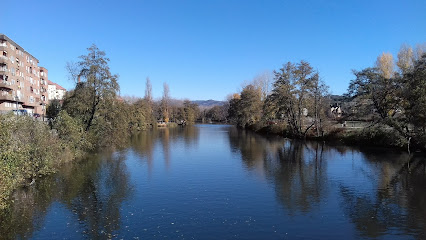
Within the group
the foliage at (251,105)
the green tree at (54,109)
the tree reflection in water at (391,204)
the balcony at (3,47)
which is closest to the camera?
the tree reflection in water at (391,204)

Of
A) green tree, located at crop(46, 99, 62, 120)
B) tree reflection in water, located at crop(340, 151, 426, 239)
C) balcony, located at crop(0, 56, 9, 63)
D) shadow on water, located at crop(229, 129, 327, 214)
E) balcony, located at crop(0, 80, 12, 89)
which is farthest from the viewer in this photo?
balcony, located at crop(0, 56, 9, 63)

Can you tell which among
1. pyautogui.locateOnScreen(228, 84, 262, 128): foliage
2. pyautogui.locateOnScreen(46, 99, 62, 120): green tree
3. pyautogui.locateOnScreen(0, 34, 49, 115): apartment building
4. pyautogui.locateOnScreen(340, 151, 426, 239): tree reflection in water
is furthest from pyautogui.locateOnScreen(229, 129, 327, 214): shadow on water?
pyautogui.locateOnScreen(228, 84, 262, 128): foliage

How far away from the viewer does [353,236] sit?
11.1 meters

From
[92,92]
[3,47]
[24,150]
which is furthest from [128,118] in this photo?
[3,47]

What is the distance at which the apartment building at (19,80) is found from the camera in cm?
5791

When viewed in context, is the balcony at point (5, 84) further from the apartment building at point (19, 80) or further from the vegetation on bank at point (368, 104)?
the vegetation on bank at point (368, 104)

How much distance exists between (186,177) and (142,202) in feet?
19.7

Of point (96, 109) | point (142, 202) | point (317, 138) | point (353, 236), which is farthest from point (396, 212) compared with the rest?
point (317, 138)

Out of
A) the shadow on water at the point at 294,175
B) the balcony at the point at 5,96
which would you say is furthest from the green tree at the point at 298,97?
the balcony at the point at 5,96

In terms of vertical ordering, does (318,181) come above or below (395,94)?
below

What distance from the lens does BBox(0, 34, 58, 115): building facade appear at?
190ft

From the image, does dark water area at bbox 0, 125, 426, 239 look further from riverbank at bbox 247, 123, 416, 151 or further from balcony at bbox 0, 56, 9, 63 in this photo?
balcony at bbox 0, 56, 9, 63

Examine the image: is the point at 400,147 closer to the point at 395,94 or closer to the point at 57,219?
the point at 395,94

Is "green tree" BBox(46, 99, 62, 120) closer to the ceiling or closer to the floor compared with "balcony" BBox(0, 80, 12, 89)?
closer to the floor
